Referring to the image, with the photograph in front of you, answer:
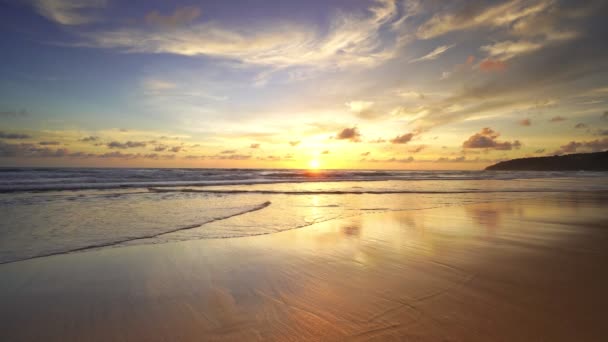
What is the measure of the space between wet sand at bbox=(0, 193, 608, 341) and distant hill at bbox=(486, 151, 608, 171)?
135 meters

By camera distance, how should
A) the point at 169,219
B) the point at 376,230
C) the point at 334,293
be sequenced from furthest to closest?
the point at 169,219
the point at 376,230
the point at 334,293

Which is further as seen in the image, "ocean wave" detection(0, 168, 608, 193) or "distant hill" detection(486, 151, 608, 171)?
"distant hill" detection(486, 151, 608, 171)

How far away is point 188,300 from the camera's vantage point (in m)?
3.34

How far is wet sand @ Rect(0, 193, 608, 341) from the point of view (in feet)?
8.73

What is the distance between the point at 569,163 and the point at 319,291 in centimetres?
15179

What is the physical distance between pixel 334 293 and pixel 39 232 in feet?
23.8

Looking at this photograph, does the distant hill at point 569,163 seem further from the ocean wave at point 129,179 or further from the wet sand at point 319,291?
the wet sand at point 319,291

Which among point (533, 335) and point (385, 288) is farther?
point (385, 288)

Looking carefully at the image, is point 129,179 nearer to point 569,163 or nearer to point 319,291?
point 319,291

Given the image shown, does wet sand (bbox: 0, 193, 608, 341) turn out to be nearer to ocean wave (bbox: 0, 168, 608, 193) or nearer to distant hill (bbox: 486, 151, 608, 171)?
ocean wave (bbox: 0, 168, 608, 193)

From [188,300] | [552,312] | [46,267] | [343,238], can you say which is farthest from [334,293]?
[46,267]

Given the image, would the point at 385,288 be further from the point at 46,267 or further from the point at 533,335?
the point at 46,267

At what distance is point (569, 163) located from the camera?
113 metres

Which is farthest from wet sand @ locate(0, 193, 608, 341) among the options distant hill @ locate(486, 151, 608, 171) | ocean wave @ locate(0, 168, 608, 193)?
distant hill @ locate(486, 151, 608, 171)
